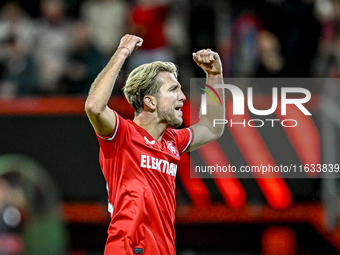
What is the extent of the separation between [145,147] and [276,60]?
4720 millimetres

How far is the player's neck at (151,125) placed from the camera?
14.6 feet

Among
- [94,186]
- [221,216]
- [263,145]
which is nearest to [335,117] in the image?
[263,145]

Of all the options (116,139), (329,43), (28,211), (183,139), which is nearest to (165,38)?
(329,43)

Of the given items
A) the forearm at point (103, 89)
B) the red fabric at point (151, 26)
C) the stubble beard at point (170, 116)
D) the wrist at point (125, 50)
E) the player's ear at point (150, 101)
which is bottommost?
the stubble beard at point (170, 116)

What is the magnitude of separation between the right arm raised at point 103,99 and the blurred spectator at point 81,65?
4688 millimetres

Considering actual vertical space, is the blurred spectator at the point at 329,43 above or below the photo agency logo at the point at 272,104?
above

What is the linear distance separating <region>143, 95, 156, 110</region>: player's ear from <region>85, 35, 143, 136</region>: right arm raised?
49 centimetres

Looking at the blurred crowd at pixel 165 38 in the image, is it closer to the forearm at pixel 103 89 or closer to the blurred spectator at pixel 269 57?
the blurred spectator at pixel 269 57

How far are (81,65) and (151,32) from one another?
4.26ft

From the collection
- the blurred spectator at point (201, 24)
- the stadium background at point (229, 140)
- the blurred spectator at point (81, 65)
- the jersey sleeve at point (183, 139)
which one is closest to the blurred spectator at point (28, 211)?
the stadium background at point (229, 140)

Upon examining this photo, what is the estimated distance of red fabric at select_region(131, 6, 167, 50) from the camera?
8.45 metres

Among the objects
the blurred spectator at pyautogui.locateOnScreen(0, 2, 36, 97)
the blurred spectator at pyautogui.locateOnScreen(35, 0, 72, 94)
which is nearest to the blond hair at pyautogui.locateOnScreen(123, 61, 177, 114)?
the blurred spectator at pyautogui.locateOnScreen(35, 0, 72, 94)

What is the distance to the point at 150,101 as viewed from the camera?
14.6 feet

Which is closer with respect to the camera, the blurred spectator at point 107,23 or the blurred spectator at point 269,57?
the blurred spectator at point 269,57
